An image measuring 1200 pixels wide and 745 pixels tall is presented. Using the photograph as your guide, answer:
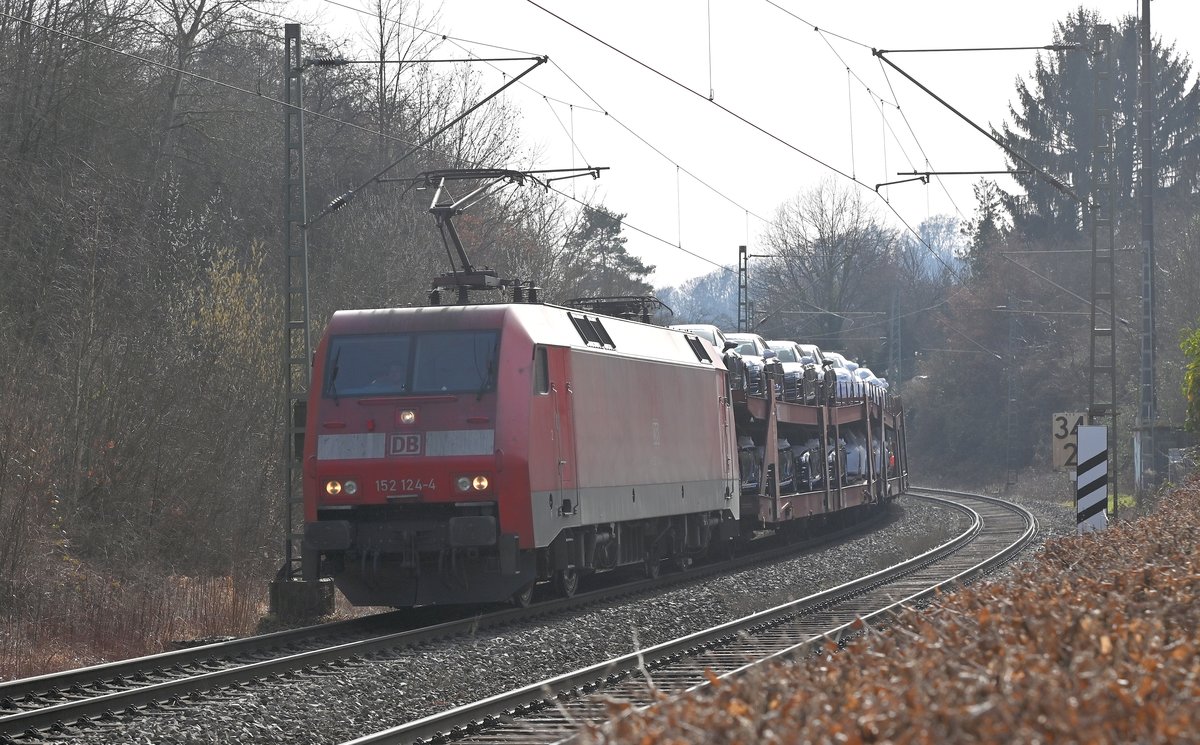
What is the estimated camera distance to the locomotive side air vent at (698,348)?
860 inches

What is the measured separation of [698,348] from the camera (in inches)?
871

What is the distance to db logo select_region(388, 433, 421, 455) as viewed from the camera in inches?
592

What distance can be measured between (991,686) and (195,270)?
24.1 meters

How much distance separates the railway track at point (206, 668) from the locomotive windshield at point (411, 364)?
90.6 inches

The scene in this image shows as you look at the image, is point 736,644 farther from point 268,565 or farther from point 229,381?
point 229,381

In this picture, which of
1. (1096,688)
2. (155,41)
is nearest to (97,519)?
(155,41)

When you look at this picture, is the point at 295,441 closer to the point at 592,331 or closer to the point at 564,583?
the point at 564,583

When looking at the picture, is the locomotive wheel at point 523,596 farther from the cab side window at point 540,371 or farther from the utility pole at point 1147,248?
the utility pole at point 1147,248

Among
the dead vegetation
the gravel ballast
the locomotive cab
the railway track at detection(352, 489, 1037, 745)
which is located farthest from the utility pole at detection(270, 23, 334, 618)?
the dead vegetation

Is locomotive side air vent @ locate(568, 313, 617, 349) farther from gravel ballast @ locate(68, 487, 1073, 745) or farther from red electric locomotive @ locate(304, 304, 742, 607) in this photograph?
gravel ballast @ locate(68, 487, 1073, 745)

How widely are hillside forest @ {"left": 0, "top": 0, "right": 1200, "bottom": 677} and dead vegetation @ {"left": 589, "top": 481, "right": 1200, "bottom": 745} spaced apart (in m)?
8.92

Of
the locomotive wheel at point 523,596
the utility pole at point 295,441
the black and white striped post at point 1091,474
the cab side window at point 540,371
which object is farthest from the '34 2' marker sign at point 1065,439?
the utility pole at point 295,441

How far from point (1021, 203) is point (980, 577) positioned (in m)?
50.2

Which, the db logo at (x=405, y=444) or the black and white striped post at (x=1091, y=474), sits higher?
the db logo at (x=405, y=444)
